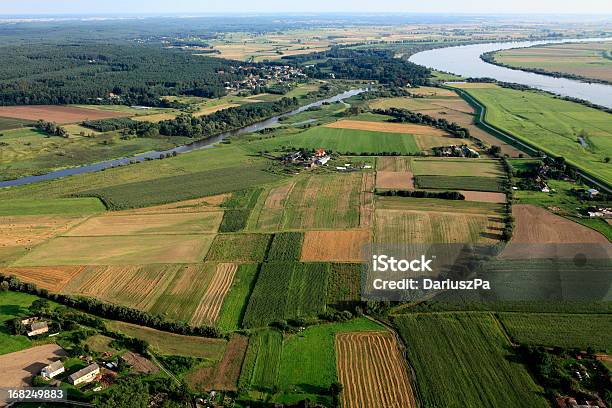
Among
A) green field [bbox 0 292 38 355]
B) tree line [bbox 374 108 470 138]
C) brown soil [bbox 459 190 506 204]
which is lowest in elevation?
green field [bbox 0 292 38 355]

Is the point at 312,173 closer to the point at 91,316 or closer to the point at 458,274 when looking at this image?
the point at 458,274

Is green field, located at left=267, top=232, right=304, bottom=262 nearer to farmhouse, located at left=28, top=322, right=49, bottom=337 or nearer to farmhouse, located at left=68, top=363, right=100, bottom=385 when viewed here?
farmhouse, located at left=68, top=363, right=100, bottom=385

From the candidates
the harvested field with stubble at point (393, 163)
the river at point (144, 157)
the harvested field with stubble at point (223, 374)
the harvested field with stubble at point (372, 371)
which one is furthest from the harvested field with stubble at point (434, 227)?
the river at point (144, 157)

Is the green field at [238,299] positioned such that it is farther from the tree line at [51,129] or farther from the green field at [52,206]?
the tree line at [51,129]

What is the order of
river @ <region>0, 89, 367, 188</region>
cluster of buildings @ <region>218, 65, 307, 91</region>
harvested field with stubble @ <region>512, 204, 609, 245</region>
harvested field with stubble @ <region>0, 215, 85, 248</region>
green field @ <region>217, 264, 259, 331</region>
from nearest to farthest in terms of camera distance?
green field @ <region>217, 264, 259, 331</region> < harvested field with stubble @ <region>512, 204, 609, 245</region> < harvested field with stubble @ <region>0, 215, 85, 248</region> < river @ <region>0, 89, 367, 188</region> < cluster of buildings @ <region>218, 65, 307, 91</region>

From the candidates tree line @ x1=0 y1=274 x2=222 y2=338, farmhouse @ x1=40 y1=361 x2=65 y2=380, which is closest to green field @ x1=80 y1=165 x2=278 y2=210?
tree line @ x1=0 y1=274 x2=222 y2=338

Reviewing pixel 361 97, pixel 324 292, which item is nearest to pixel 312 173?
pixel 324 292
